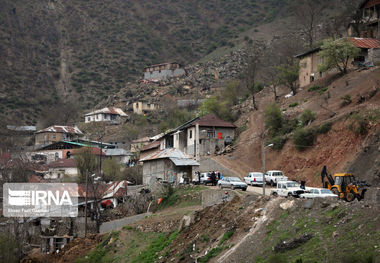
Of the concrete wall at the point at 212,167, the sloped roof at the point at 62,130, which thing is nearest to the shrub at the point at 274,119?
the concrete wall at the point at 212,167

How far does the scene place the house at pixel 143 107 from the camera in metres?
122

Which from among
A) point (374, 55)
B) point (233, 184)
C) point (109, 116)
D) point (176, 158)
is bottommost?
point (233, 184)

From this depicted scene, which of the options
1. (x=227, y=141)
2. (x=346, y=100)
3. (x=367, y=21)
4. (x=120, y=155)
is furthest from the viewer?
(x=120, y=155)

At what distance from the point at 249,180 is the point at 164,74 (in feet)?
317

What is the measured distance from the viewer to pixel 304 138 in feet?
173

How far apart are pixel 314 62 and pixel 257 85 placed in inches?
672

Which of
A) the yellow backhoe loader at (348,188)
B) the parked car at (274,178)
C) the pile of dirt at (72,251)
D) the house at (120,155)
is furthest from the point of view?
the house at (120,155)

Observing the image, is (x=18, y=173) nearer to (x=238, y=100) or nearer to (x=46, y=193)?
(x=46, y=193)

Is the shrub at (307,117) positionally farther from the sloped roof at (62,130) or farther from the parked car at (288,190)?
the sloped roof at (62,130)

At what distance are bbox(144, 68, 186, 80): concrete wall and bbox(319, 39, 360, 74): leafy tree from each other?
7730 cm

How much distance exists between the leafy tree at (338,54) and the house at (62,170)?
1395 inches

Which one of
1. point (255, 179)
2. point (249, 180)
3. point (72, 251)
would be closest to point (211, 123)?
point (249, 180)

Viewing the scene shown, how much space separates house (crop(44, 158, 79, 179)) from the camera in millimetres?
74688

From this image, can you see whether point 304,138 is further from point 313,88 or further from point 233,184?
point 313,88
